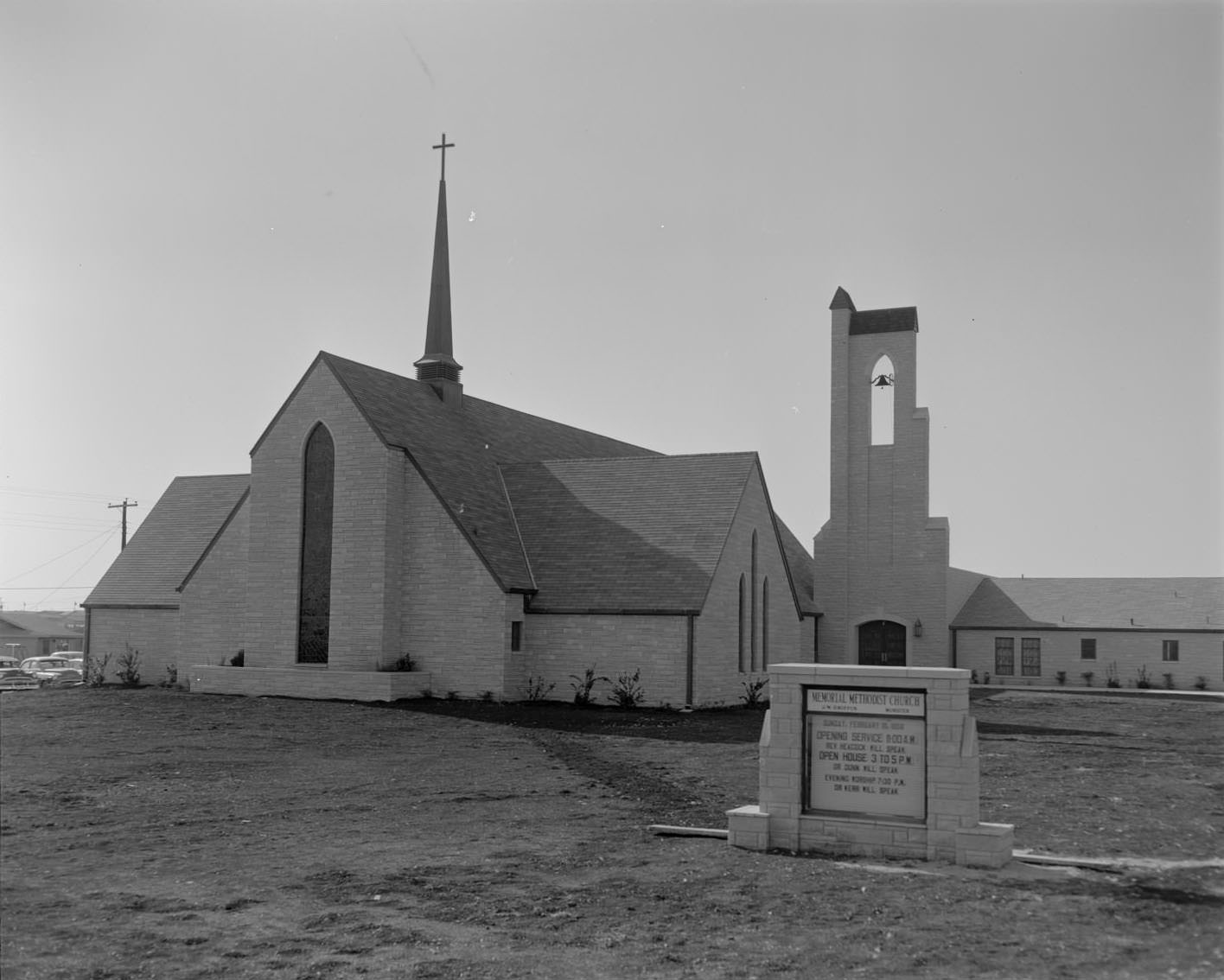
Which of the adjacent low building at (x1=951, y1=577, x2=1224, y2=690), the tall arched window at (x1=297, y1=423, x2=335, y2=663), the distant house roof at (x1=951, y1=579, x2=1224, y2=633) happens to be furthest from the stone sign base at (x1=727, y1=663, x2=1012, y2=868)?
the distant house roof at (x1=951, y1=579, x2=1224, y2=633)

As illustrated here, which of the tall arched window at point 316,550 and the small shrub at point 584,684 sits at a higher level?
the tall arched window at point 316,550

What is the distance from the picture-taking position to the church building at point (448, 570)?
27625mm

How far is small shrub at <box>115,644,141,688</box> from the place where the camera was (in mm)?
32375

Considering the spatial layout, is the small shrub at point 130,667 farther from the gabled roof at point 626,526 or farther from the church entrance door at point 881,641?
the church entrance door at point 881,641

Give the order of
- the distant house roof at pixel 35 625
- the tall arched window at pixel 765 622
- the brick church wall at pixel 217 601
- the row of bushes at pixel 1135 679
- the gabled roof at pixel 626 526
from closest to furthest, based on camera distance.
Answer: the gabled roof at pixel 626 526
the brick church wall at pixel 217 601
the tall arched window at pixel 765 622
the row of bushes at pixel 1135 679
the distant house roof at pixel 35 625

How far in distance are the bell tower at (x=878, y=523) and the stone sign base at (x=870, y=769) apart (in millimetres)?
30431

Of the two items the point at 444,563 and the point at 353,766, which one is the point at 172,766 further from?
the point at 444,563

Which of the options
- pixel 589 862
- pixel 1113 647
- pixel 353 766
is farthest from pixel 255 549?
pixel 1113 647

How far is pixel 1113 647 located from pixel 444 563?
90.9 feet

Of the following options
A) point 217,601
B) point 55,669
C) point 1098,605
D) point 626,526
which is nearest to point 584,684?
point 626,526

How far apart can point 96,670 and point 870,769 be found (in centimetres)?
2787

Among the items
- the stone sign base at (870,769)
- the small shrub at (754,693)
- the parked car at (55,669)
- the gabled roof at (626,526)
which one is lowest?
the parked car at (55,669)

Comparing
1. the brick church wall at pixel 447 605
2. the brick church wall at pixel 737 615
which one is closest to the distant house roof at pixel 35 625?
the brick church wall at pixel 447 605

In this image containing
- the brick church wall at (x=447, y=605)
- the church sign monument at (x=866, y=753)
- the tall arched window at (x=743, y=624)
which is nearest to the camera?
the church sign monument at (x=866, y=753)
